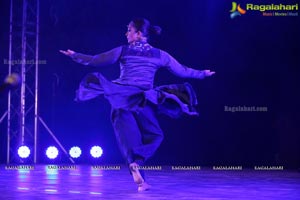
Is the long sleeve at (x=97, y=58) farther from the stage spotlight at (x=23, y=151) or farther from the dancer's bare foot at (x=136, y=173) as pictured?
the stage spotlight at (x=23, y=151)

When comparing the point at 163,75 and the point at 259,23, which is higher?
the point at 259,23

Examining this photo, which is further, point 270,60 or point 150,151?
point 270,60

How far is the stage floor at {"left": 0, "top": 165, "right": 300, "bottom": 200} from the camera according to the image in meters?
5.09

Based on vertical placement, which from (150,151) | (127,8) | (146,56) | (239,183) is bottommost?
(239,183)

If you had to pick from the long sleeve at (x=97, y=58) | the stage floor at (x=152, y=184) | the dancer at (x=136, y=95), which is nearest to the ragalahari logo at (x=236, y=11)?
the stage floor at (x=152, y=184)

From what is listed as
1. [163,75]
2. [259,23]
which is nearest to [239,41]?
[259,23]

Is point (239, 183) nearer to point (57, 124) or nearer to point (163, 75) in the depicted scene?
point (163, 75)

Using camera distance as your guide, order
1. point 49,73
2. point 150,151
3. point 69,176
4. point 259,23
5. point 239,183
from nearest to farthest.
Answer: point 150,151 → point 239,183 → point 69,176 → point 259,23 → point 49,73

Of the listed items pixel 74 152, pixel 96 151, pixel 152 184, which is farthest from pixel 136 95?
pixel 74 152

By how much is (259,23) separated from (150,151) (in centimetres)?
430

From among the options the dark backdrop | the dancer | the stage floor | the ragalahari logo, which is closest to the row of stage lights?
the dark backdrop

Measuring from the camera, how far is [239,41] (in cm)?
924

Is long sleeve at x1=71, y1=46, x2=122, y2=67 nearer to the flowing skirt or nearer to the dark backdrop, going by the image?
the flowing skirt

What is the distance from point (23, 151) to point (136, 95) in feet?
14.3
